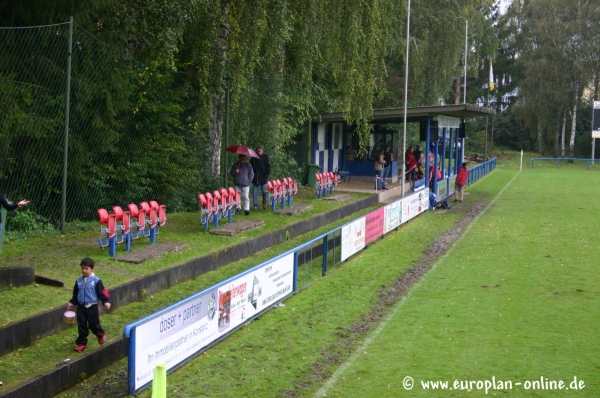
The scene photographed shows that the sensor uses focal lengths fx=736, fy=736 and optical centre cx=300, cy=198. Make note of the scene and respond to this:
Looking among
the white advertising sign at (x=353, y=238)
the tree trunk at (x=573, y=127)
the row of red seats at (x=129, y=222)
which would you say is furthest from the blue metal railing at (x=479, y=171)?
the row of red seats at (x=129, y=222)

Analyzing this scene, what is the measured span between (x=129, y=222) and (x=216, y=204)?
4014 mm

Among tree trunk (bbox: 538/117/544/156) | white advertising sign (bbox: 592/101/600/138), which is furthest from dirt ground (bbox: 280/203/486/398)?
tree trunk (bbox: 538/117/544/156)

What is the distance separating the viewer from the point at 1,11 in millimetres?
16344

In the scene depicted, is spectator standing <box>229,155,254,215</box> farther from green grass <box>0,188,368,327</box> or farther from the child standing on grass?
the child standing on grass

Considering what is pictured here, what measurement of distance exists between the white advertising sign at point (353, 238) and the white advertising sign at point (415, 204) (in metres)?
5.28

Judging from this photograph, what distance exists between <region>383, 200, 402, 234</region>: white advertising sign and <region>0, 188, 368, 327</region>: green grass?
11.8 feet

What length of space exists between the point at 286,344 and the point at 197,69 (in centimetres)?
1315

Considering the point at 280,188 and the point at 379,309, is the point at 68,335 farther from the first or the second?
the point at 280,188

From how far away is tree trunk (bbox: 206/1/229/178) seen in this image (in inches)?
835

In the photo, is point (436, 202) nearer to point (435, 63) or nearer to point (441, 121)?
point (441, 121)

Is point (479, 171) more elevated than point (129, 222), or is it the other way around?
point (479, 171)

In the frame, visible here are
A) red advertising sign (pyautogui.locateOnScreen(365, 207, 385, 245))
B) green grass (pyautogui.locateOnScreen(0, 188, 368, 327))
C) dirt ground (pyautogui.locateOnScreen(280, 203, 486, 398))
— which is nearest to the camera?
dirt ground (pyautogui.locateOnScreen(280, 203, 486, 398))

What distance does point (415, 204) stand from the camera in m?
25.6

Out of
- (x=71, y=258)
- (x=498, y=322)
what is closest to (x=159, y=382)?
(x=498, y=322)
